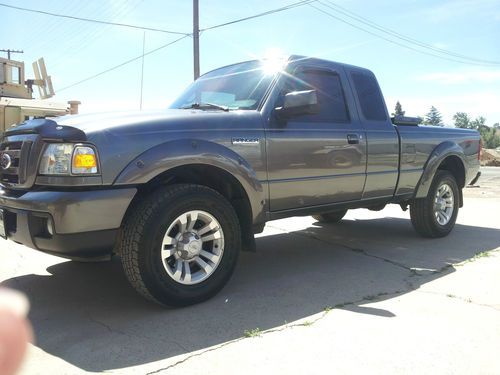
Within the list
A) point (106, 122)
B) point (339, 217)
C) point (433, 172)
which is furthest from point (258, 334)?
point (339, 217)

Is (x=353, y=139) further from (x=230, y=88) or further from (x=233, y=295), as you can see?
(x=233, y=295)

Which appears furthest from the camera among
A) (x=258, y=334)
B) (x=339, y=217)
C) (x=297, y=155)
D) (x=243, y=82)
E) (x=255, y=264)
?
(x=339, y=217)

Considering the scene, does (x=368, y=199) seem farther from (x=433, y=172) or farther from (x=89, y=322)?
(x=89, y=322)

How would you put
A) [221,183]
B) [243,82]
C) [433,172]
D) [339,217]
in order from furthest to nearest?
[339,217]
[433,172]
[243,82]
[221,183]

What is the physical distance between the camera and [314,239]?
241 inches

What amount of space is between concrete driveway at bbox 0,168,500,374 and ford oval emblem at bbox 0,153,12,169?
3.48ft

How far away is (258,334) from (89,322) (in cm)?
118

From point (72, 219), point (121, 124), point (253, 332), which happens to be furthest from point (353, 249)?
point (72, 219)

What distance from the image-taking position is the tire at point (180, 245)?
327 centimetres

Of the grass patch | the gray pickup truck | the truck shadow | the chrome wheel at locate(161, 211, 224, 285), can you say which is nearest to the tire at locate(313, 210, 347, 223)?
the truck shadow

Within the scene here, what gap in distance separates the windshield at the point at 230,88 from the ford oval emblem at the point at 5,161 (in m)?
1.62

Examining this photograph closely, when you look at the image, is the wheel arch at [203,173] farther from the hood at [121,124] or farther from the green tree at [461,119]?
the green tree at [461,119]

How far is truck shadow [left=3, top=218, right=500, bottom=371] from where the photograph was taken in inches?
116

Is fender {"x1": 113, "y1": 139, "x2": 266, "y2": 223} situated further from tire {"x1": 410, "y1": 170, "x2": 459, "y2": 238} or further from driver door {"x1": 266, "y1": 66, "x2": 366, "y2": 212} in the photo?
tire {"x1": 410, "y1": 170, "x2": 459, "y2": 238}
